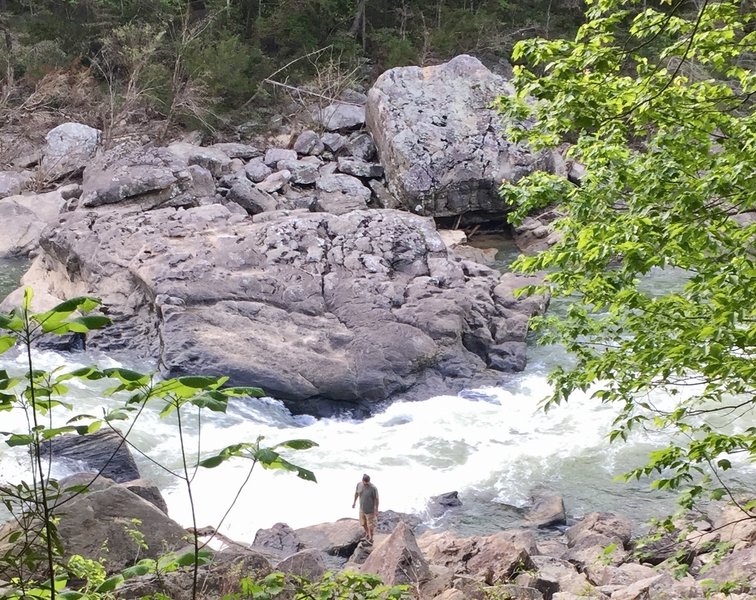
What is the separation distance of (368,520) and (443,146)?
541 inches

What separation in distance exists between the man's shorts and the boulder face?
12.7 m

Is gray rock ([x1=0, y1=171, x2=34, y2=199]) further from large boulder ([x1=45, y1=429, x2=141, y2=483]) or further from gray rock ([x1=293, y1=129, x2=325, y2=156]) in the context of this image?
large boulder ([x1=45, y1=429, x2=141, y2=483])

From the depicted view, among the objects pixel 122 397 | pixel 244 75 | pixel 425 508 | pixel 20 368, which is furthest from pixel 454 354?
pixel 244 75

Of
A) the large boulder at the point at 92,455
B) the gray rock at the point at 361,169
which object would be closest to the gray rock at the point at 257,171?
the gray rock at the point at 361,169

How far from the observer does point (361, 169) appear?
2172cm

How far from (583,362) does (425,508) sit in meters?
4.52

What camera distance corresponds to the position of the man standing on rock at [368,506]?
843cm

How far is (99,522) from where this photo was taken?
221 inches

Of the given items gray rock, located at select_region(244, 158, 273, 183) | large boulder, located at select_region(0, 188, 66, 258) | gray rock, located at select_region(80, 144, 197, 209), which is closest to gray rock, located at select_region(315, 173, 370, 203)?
gray rock, located at select_region(244, 158, 273, 183)

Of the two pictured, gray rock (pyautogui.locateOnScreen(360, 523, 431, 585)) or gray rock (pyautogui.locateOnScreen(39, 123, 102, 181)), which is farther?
gray rock (pyautogui.locateOnScreen(39, 123, 102, 181))

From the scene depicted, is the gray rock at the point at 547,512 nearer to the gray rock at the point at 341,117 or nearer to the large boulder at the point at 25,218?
the large boulder at the point at 25,218

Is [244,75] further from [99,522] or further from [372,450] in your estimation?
[99,522]

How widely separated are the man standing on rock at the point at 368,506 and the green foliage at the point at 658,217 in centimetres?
295

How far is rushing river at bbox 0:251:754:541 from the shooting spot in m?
9.55
